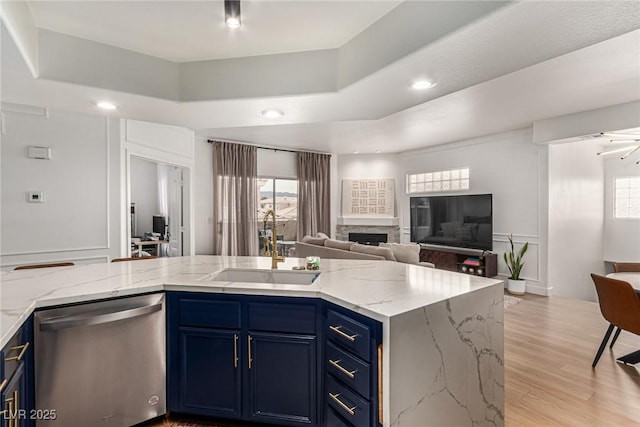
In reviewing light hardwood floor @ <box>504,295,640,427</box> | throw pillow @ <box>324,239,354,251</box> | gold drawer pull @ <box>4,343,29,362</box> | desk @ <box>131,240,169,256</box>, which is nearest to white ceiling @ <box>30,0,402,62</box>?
gold drawer pull @ <box>4,343,29,362</box>

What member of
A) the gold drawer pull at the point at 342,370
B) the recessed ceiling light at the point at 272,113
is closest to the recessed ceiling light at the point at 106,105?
the recessed ceiling light at the point at 272,113

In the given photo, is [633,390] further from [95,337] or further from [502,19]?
[95,337]

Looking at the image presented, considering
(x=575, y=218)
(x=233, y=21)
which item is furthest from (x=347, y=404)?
(x=575, y=218)

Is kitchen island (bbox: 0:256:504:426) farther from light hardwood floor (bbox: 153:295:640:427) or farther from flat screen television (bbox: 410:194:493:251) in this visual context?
flat screen television (bbox: 410:194:493:251)

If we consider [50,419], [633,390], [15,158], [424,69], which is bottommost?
[633,390]

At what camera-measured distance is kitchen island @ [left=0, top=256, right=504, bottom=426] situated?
1359 mm

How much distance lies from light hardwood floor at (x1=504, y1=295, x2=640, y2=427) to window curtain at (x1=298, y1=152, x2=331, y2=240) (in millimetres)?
4069

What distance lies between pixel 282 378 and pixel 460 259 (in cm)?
463

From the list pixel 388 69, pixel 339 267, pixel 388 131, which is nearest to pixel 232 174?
pixel 388 131

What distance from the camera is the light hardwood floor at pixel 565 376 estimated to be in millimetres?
2053

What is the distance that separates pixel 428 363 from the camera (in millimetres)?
1459

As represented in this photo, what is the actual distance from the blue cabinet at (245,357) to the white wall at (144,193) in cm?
572

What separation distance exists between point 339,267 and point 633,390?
245cm

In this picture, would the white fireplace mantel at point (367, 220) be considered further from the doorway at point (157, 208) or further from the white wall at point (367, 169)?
the doorway at point (157, 208)
